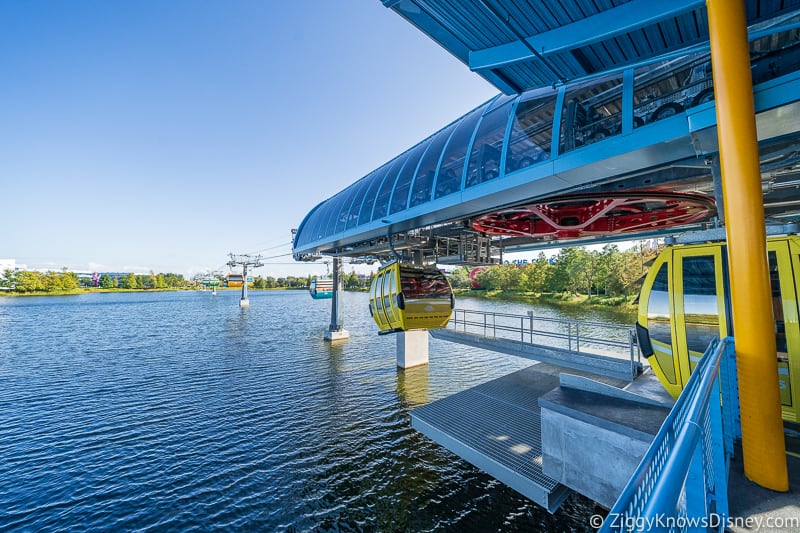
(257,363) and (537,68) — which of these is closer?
(537,68)

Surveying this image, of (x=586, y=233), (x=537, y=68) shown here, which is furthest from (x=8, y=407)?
(x=586, y=233)

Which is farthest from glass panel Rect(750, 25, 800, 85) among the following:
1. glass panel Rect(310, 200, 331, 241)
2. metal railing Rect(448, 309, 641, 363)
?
glass panel Rect(310, 200, 331, 241)

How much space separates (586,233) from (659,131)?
35.2ft

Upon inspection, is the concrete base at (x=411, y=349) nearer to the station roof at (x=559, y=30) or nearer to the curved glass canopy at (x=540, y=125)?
the curved glass canopy at (x=540, y=125)

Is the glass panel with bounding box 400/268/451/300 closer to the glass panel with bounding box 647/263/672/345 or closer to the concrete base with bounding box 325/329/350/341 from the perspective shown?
the glass panel with bounding box 647/263/672/345

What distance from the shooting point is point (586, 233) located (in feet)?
51.1

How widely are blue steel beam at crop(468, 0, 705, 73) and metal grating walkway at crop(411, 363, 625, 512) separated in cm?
817

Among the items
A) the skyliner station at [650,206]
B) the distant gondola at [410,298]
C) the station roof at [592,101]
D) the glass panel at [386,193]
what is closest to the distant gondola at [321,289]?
the glass panel at [386,193]

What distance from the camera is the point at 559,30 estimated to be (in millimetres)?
5254

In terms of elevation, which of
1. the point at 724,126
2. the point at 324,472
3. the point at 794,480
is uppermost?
the point at 724,126

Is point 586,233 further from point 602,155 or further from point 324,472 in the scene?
point 324,472

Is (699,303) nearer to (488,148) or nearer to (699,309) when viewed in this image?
(699,309)

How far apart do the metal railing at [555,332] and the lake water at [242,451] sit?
3.04 m

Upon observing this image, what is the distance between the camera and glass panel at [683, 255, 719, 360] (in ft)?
14.1
